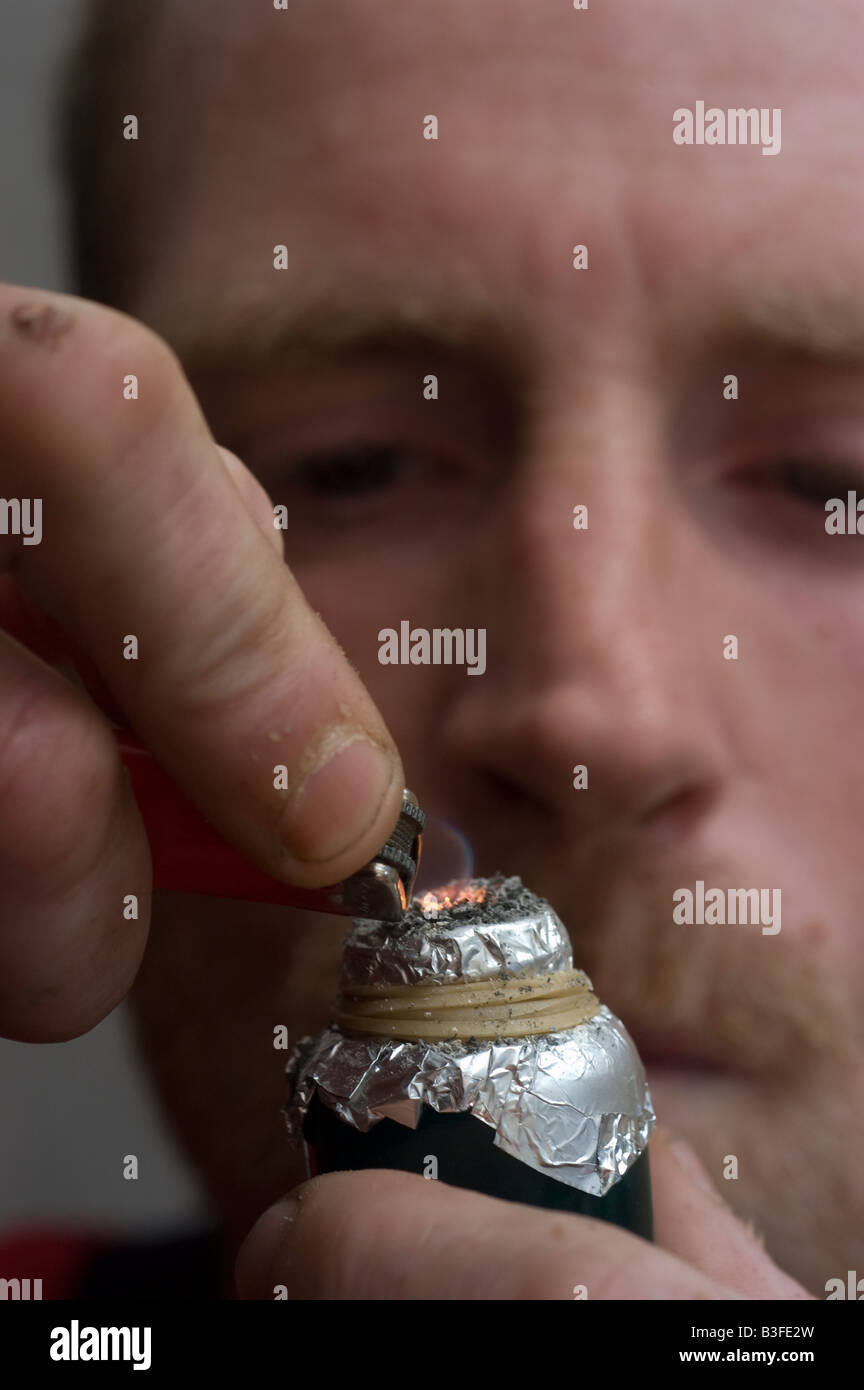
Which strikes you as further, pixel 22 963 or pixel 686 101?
pixel 686 101

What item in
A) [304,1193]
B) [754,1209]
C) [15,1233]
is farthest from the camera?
[15,1233]

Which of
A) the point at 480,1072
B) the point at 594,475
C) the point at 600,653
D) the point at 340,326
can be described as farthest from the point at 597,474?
the point at 480,1072

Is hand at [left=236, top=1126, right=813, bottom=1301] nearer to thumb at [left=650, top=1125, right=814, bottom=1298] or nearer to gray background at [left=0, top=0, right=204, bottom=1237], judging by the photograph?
thumb at [left=650, top=1125, right=814, bottom=1298]

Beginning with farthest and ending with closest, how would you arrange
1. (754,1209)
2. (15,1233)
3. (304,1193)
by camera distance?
(15,1233) → (754,1209) → (304,1193)

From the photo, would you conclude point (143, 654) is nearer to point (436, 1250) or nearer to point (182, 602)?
point (182, 602)

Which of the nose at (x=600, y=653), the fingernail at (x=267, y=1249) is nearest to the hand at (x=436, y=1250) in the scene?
the fingernail at (x=267, y=1249)
